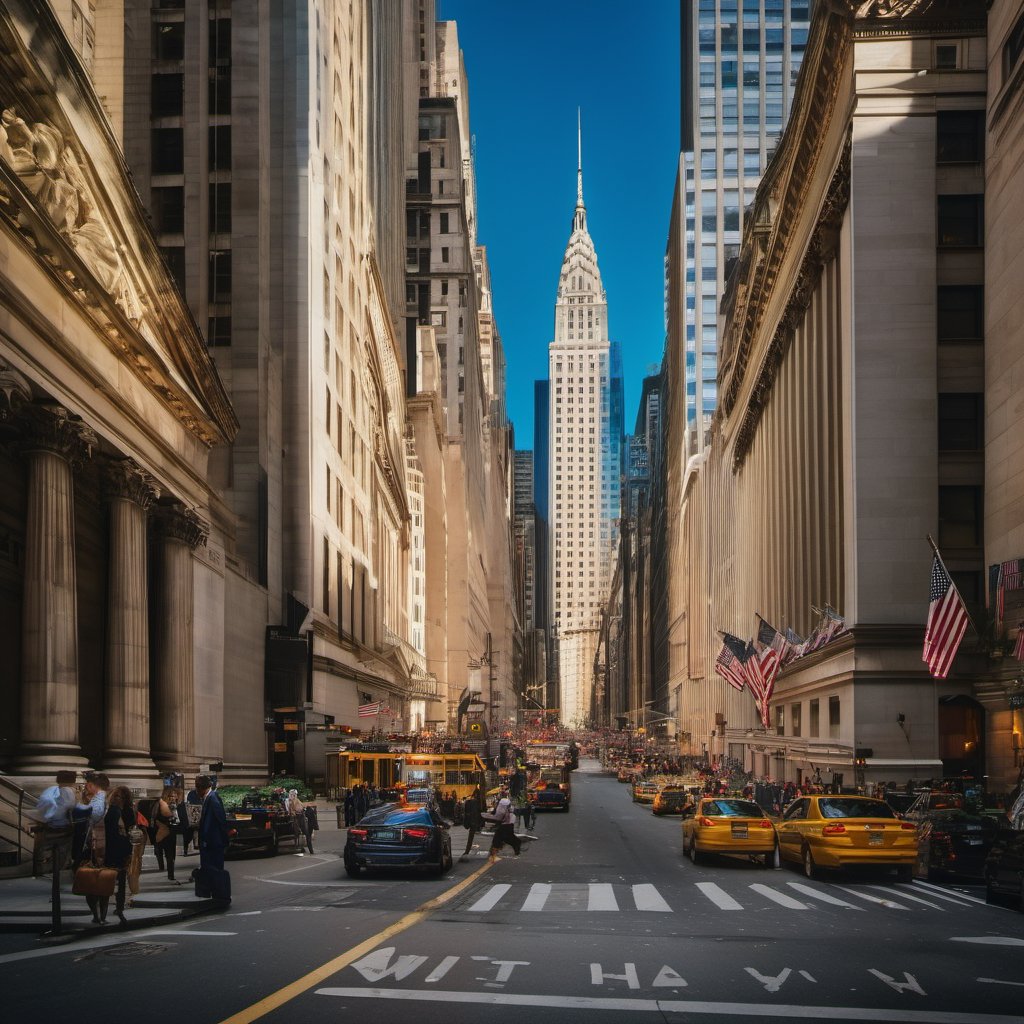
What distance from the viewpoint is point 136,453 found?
35031mm

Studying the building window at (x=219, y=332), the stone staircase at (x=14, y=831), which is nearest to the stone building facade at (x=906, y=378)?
the building window at (x=219, y=332)

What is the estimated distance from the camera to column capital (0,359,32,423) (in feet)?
83.3

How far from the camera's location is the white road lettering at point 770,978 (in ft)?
39.4

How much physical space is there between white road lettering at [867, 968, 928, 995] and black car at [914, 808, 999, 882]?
12064 mm

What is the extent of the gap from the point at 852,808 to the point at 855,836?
1206 millimetres

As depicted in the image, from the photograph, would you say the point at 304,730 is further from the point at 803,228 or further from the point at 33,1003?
the point at 33,1003

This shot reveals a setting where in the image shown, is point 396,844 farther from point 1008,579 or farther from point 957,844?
point 1008,579

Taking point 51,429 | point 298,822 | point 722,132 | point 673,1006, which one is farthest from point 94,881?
point 722,132

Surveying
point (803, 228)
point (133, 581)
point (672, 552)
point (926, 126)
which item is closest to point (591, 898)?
point (133, 581)

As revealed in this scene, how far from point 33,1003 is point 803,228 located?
180 ft

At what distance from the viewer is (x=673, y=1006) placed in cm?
1093

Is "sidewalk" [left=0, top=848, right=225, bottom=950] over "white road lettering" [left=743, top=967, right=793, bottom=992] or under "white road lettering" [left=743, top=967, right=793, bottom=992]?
under

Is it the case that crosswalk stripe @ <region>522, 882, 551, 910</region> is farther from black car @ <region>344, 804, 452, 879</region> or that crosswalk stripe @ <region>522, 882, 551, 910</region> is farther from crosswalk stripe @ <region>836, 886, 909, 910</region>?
crosswalk stripe @ <region>836, 886, 909, 910</region>

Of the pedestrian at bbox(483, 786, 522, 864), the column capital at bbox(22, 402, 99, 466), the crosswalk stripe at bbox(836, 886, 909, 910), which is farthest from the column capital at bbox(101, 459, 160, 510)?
the crosswalk stripe at bbox(836, 886, 909, 910)
